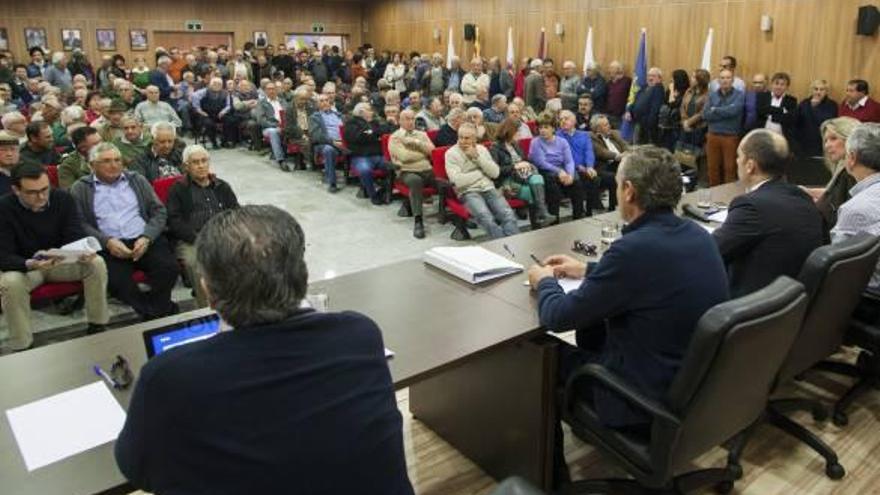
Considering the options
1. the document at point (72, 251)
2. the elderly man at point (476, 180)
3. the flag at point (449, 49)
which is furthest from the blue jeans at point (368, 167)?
the flag at point (449, 49)

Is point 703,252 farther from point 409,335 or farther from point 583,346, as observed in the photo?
point 409,335

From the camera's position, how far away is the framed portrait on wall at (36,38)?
14.3 meters

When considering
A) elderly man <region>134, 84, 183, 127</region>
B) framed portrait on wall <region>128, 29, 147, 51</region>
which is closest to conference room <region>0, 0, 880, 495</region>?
elderly man <region>134, 84, 183, 127</region>

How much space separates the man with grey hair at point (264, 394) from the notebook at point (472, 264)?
4.59 ft

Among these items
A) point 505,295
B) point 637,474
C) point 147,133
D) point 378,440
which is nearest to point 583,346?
point 505,295

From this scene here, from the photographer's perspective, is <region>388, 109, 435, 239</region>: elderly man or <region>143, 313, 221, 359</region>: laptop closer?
<region>143, 313, 221, 359</region>: laptop

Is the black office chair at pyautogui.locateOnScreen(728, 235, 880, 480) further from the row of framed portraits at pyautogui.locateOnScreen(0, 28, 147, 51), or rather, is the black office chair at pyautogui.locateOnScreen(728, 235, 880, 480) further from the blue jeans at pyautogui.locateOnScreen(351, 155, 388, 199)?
the row of framed portraits at pyautogui.locateOnScreen(0, 28, 147, 51)

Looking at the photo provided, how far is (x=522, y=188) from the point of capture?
5.91 m

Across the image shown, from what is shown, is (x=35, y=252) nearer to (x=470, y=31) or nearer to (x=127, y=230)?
(x=127, y=230)

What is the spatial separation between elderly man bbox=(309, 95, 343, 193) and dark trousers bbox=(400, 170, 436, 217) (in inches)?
60.6

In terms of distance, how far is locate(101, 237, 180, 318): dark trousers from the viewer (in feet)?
12.7

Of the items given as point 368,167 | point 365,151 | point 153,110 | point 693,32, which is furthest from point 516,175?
point 153,110

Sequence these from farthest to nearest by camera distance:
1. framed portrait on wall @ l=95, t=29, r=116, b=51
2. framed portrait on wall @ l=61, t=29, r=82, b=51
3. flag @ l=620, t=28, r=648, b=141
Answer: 1. framed portrait on wall @ l=95, t=29, r=116, b=51
2. framed portrait on wall @ l=61, t=29, r=82, b=51
3. flag @ l=620, t=28, r=648, b=141

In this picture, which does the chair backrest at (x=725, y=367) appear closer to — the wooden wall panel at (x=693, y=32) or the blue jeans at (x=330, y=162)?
the blue jeans at (x=330, y=162)
